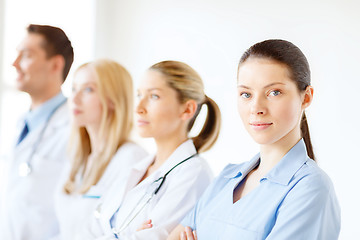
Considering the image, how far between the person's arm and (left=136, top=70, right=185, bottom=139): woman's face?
566 millimetres

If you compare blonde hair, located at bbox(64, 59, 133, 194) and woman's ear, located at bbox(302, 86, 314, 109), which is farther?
blonde hair, located at bbox(64, 59, 133, 194)

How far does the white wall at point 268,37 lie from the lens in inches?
44.1

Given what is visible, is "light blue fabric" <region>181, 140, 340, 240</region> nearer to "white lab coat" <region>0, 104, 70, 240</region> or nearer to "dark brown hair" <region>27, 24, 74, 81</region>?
"white lab coat" <region>0, 104, 70, 240</region>

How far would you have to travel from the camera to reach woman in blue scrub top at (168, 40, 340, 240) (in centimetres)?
97

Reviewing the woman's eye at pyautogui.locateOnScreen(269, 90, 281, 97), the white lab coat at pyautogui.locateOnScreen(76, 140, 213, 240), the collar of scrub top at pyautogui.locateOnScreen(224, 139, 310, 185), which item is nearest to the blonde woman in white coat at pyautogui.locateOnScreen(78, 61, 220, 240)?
the white lab coat at pyautogui.locateOnScreen(76, 140, 213, 240)

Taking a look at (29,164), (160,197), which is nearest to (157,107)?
(160,197)

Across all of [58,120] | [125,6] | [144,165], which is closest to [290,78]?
[144,165]

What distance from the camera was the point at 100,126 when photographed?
1.84 m

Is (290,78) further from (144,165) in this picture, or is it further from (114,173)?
(114,173)

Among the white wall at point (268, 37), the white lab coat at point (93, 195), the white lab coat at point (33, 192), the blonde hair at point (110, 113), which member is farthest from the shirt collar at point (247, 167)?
the white lab coat at point (33, 192)

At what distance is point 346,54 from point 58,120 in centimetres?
133

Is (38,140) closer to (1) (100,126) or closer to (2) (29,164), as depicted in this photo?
(2) (29,164)

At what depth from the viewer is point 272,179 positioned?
1069mm

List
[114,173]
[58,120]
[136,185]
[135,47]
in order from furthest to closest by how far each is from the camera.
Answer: [58,120] < [135,47] < [114,173] < [136,185]
